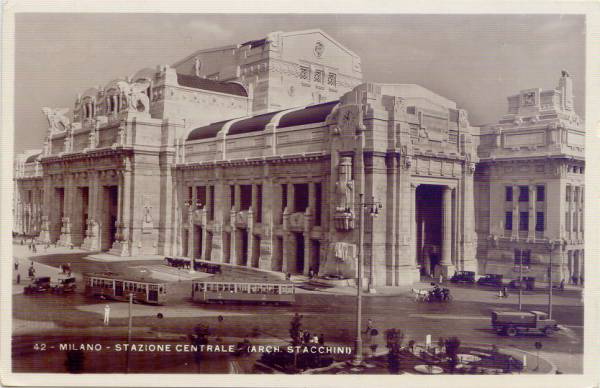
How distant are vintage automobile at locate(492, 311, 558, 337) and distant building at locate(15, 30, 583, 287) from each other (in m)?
5.11

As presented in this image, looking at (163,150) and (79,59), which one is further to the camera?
(163,150)

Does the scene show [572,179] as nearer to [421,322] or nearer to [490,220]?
[490,220]

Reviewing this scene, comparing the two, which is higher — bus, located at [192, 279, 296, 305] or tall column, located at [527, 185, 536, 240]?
tall column, located at [527, 185, 536, 240]

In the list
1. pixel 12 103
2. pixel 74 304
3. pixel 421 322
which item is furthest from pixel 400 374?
pixel 12 103

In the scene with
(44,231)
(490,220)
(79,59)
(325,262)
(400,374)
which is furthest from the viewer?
(44,231)

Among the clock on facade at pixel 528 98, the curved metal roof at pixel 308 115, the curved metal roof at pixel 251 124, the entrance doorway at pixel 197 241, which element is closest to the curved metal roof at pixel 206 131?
the curved metal roof at pixel 251 124

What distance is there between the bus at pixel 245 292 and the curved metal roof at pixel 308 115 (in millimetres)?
7770

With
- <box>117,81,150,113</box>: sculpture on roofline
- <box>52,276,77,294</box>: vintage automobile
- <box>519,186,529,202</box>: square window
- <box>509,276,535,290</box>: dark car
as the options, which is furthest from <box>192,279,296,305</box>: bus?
<box>117,81,150,113</box>: sculpture on roofline

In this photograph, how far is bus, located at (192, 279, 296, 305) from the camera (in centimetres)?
1984

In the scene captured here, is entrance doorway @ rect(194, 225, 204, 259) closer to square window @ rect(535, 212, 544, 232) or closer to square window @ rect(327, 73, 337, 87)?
square window @ rect(327, 73, 337, 87)

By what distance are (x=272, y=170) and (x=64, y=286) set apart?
10419 millimetres

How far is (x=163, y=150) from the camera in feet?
106

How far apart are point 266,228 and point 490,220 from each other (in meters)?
10.8
